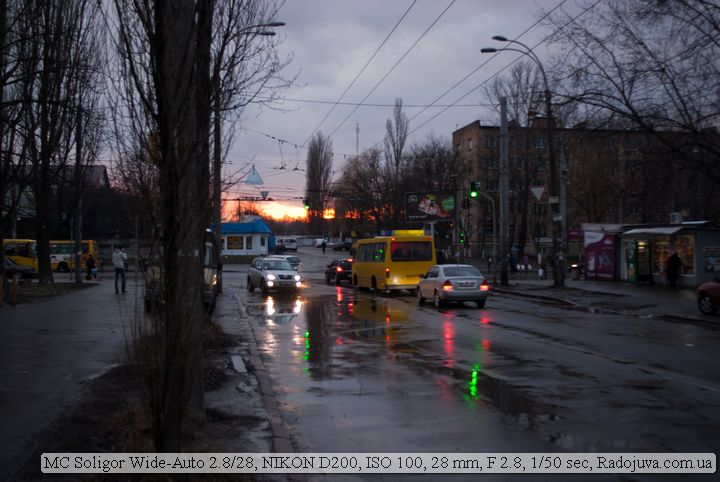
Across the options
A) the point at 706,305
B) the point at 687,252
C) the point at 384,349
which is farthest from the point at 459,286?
the point at 687,252

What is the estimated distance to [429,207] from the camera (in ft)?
177

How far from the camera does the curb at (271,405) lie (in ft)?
21.3

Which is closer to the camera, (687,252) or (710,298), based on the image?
(710,298)

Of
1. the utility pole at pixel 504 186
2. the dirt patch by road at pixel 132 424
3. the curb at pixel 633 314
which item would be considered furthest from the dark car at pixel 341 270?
the dirt patch by road at pixel 132 424

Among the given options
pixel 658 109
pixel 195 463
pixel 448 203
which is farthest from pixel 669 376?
pixel 448 203

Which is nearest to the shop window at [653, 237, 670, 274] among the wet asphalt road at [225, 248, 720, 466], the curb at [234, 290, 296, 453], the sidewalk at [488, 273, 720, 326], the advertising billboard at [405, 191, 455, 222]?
the sidewalk at [488, 273, 720, 326]

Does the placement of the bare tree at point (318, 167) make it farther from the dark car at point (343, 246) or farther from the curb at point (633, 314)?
the curb at point (633, 314)

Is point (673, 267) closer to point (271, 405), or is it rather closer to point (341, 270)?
point (341, 270)

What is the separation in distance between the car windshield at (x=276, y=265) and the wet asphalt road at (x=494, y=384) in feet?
43.2

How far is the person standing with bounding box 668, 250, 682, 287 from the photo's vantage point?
1234 inches

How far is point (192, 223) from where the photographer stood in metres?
5.10

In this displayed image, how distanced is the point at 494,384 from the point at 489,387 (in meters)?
0.24

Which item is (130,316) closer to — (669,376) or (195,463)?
(195,463)

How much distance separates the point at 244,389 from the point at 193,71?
17.4 ft
